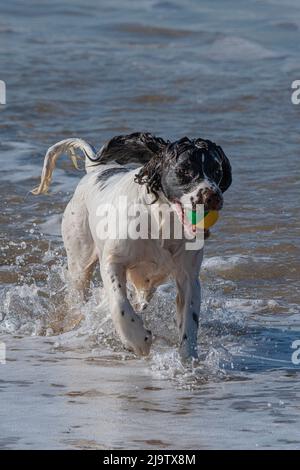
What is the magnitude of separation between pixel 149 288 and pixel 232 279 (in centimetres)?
162

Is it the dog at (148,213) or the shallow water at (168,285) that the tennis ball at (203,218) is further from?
the shallow water at (168,285)

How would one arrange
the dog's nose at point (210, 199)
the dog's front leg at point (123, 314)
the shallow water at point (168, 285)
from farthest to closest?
the dog's front leg at point (123, 314)
the dog's nose at point (210, 199)
the shallow water at point (168, 285)

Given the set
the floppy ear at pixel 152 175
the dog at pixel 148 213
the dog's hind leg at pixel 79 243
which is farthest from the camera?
the dog's hind leg at pixel 79 243

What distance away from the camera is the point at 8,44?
1734cm

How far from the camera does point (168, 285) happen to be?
817 cm

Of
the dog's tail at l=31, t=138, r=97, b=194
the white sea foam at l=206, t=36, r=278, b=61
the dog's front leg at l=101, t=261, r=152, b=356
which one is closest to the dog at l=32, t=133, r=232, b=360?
the dog's front leg at l=101, t=261, r=152, b=356

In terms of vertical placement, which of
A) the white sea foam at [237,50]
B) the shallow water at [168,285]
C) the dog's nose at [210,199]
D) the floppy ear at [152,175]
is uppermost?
the white sea foam at [237,50]

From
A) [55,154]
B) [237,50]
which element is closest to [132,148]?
[55,154]

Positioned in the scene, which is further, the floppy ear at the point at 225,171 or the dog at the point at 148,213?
the floppy ear at the point at 225,171

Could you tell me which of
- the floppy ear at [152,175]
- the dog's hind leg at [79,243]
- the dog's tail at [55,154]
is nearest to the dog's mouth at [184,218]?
the floppy ear at [152,175]

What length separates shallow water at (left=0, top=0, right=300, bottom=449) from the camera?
18.2ft

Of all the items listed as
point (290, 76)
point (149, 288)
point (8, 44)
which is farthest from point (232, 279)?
point (8, 44)

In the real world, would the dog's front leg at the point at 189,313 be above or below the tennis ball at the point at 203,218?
below

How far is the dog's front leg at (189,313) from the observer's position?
6.41 meters
